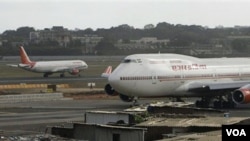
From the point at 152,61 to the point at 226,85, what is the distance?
7.07 metres

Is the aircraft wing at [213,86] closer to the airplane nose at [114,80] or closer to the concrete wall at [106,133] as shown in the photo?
the airplane nose at [114,80]

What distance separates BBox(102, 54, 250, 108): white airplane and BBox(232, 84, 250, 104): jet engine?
1.19 meters

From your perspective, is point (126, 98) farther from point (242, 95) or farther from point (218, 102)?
point (242, 95)

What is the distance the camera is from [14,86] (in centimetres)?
9044

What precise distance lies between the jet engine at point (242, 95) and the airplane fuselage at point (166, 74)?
18.4 feet

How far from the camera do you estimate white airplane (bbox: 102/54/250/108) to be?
58375 millimetres

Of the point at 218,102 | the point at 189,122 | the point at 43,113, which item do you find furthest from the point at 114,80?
the point at 189,122

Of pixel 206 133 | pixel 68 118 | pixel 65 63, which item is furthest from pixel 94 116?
pixel 65 63

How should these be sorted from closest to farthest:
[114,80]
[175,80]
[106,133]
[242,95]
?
[106,133]
[242,95]
[114,80]
[175,80]

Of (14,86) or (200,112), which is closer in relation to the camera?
(200,112)

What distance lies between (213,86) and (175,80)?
3474 millimetres

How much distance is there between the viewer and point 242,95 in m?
54.1

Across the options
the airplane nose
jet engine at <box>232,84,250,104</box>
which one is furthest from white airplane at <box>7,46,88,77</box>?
jet engine at <box>232,84,250,104</box>

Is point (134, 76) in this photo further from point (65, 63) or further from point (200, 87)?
point (65, 63)
